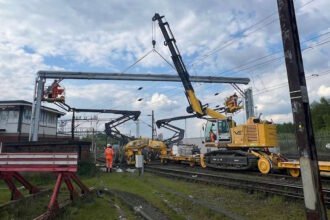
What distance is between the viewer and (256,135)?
21016 millimetres

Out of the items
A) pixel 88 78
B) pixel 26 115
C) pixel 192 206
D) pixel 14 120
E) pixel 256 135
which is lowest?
pixel 192 206

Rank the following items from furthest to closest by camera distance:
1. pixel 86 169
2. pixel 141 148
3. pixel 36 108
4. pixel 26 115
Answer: pixel 26 115 < pixel 141 148 < pixel 36 108 < pixel 86 169

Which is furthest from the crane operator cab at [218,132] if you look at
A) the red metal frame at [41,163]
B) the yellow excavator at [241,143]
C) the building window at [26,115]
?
the building window at [26,115]

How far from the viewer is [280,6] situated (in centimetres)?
623

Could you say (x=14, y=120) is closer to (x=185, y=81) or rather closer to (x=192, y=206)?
(x=185, y=81)

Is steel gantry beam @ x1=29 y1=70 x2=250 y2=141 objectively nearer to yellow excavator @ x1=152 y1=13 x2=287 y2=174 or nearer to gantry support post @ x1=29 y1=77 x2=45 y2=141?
gantry support post @ x1=29 y1=77 x2=45 y2=141

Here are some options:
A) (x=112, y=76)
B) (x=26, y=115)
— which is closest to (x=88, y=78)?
(x=112, y=76)

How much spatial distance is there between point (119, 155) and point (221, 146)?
489 inches

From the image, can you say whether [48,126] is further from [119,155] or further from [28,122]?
[119,155]

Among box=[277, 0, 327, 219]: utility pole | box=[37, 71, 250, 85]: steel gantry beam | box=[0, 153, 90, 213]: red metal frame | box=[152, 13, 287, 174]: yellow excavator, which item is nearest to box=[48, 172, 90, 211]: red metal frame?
box=[0, 153, 90, 213]: red metal frame

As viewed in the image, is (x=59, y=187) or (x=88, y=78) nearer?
(x=59, y=187)

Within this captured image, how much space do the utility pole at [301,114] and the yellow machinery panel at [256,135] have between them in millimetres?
15187

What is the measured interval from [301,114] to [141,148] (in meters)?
26.3

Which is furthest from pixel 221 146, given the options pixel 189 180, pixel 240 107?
pixel 240 107
